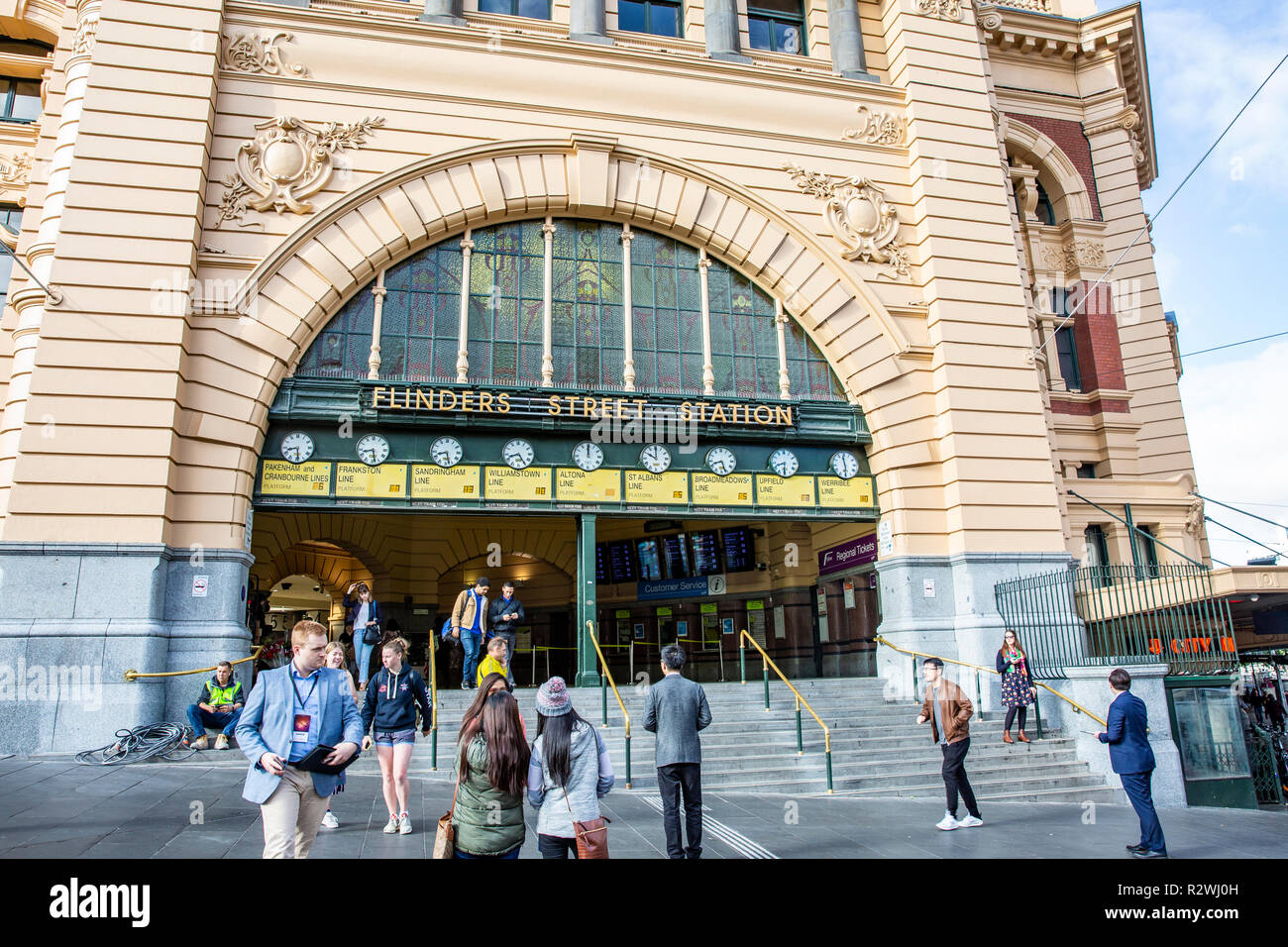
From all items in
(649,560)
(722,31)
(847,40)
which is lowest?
(649,560)

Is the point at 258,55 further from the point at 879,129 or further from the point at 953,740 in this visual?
the point at 953,740

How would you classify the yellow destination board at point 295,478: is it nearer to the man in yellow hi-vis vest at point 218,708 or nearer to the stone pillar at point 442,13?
the man in yellow hi-vis vest at point 218,708

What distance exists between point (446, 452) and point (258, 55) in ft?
29.0

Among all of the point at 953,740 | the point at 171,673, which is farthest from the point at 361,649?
the point at 953,740

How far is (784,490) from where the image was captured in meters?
18.1

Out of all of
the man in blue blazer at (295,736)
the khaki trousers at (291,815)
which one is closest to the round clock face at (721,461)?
the man in blue blazer at (295,736)

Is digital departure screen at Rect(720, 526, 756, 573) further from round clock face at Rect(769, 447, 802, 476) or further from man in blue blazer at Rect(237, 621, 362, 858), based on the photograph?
man in blue blazer at Rect(237, 621, 362, 858)

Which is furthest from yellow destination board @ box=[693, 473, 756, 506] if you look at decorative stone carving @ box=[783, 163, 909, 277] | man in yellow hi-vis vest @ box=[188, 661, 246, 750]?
man in yellow hi-vis vest @ box=[188, 661, 246, 750]

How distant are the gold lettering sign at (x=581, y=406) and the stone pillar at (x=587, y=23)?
824cm

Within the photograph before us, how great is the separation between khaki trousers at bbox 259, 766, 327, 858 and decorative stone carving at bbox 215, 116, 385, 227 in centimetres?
1370

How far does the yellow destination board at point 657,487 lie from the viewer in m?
17.4

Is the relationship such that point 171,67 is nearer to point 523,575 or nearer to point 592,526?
point 592,526
